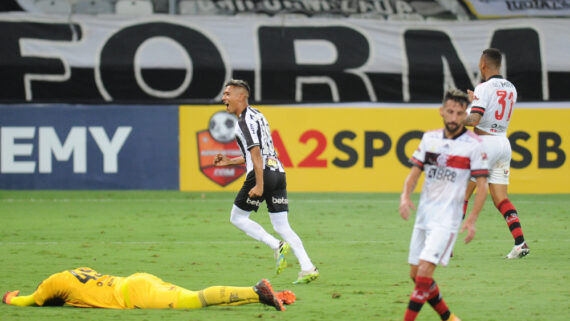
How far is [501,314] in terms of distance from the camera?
25.7 feet

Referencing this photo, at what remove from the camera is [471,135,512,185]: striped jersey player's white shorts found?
10.8 meters

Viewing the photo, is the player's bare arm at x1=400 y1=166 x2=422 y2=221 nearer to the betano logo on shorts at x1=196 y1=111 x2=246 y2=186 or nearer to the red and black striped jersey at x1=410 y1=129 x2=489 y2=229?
the red and black striped jersey at x1=410 y1=129 x2=489 y2=229

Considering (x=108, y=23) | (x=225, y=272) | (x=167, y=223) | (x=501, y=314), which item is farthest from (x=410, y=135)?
(x=501, y=314)

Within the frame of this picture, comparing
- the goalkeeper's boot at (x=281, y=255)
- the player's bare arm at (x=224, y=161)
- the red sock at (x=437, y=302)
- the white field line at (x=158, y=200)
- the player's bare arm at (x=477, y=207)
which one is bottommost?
the white field line at (x=158, y=200)

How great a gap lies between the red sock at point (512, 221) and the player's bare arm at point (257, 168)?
10.2 feet

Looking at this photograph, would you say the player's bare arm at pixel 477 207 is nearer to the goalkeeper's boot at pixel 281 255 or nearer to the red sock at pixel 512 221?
the goalkeeper's boot at pixel 281 255

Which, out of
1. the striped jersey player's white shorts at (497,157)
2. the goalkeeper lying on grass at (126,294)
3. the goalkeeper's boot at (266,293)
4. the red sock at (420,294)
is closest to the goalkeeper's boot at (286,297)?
the goalkeeper lying on grass at (126,294)

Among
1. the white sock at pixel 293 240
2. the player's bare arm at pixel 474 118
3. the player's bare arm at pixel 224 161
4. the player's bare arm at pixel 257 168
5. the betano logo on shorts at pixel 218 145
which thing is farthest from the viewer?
the betano logo on shorts at pixel 218 145

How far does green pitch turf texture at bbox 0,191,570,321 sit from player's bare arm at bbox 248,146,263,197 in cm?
90

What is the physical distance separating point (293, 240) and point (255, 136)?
1076mm

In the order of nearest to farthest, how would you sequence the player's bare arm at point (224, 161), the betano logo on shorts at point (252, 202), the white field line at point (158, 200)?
1. the betano logo on shorts at point (252, 202)
2. the player's bare arm at point (224, 161)
3. the white field line at point (158, 200)

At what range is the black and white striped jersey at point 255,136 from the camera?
30.4ft

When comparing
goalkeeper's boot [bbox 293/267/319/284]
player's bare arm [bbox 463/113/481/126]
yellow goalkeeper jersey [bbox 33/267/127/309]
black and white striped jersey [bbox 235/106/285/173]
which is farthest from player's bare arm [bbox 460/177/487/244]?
player's bare arm [bbox 463/113/481/126]

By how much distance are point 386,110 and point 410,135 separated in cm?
66
